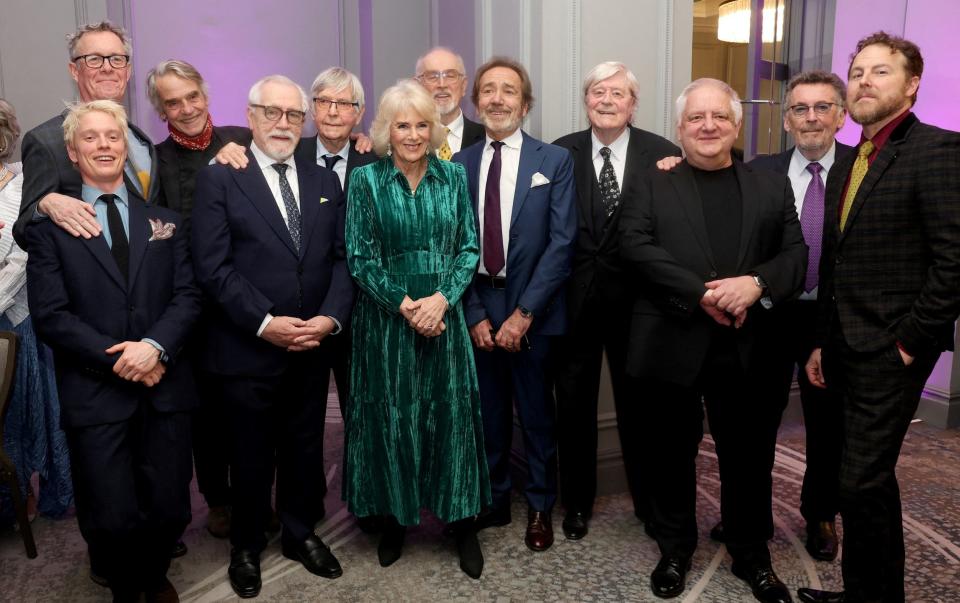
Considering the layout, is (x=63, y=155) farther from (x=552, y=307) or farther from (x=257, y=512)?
(x=552, y=307)

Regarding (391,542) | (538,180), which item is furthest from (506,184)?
(391,542)

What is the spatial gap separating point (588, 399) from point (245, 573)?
1.40m

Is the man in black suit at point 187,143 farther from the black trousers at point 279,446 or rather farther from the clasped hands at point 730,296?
the clasped hands at point 730,296

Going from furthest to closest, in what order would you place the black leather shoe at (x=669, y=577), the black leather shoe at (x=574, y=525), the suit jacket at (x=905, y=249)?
the black leather shoe at (x=574, y=525) → the black leather shoe at (x=669, y=577) → the suit jacket at (x=905, y=249)

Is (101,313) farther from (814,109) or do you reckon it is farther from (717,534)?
(814,109)

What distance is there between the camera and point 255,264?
2.56 meters

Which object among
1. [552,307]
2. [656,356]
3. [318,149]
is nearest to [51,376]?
[318,149]

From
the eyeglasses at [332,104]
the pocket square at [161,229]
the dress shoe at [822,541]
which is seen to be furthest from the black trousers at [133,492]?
the dress shoe at [822,541]

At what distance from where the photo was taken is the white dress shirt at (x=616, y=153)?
2904 millimetres

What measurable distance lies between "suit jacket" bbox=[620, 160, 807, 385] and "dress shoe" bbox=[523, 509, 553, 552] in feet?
2.66

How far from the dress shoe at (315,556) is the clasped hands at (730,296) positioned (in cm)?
156

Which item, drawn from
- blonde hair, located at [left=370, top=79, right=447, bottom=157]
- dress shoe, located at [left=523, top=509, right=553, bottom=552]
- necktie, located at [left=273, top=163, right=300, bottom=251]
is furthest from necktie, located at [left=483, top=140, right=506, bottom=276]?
dress shoe, located at [left=523, top=509, right=553, bottom=552]

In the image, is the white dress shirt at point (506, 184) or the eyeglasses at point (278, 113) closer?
the eyeglasses at point (278, 113)

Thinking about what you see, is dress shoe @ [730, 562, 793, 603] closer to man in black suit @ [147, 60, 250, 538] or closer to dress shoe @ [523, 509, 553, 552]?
dress shoe @ [523, 509, 553, 552]
